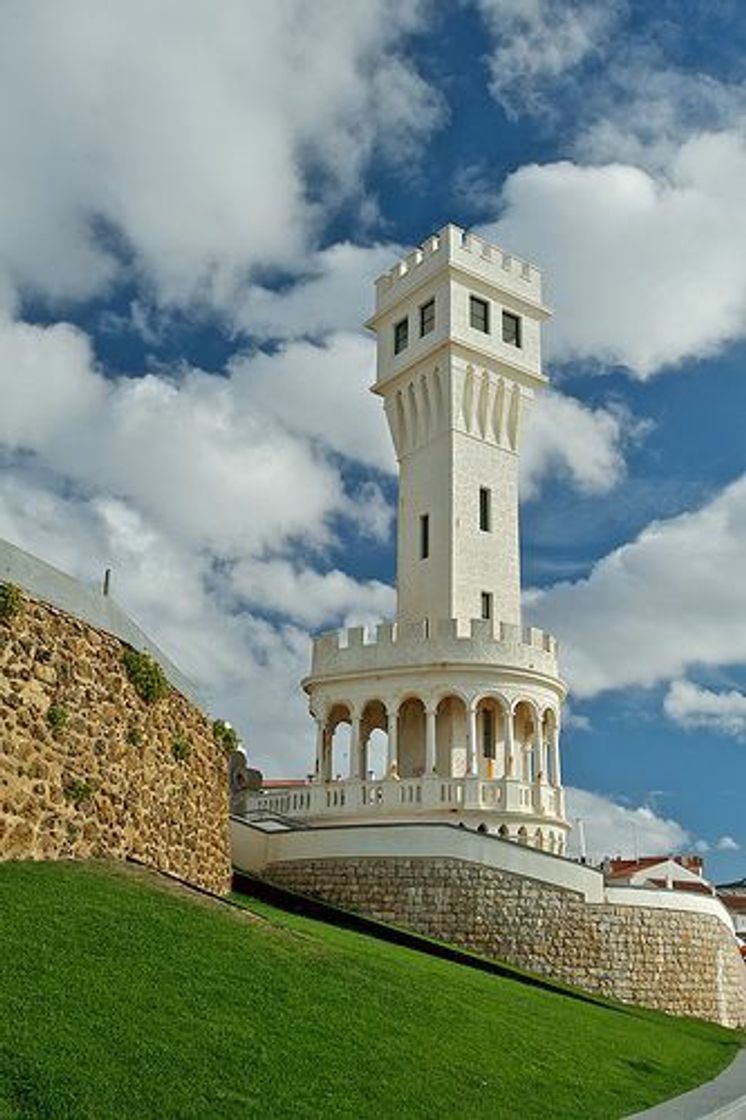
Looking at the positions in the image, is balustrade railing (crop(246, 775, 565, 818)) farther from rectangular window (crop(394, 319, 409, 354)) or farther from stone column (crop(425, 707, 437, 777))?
rectangular window (crop(394, 319, 409, 354))

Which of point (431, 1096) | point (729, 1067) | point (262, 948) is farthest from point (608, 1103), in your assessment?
point (729, 1067)

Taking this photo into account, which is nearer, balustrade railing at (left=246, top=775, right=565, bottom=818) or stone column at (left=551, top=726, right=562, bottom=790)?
balustrade railing at (left=246, top=775, right=565, bottom=818)

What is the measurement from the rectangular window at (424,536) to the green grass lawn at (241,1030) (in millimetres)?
21400

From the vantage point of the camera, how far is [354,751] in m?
34.1

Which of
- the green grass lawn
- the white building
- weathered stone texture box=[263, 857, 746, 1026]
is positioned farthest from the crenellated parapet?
the green grass lawn

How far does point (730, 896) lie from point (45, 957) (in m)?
69.3

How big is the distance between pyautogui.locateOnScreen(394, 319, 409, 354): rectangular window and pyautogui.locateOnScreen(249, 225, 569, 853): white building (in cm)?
5

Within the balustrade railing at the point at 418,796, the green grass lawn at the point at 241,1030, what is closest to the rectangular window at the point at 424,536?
the balustrade railing at the point at 418,796

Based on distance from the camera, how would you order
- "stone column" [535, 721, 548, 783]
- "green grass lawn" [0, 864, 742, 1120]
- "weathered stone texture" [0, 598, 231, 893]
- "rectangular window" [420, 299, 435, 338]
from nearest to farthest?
1. "green grass lawn" [0, 864, 742, 1120]
2. "weathered stone texture" [0, 598, 231, 893]
3. "stone column" [535, 721, 548, 783]
4. "rectangular window" [420, 299, 435, 338]

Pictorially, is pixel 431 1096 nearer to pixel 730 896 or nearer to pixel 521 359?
pixel 521 359

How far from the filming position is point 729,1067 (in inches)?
677

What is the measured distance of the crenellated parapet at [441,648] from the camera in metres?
32.7

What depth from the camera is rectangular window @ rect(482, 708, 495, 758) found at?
3388 centimetres

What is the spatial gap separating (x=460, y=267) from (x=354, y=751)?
51.4 feet
